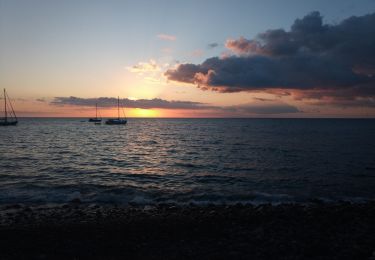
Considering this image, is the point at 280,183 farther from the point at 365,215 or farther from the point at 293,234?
the point at 293,234

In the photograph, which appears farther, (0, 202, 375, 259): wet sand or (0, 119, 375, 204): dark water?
(0, 119, 375, 204): dark water

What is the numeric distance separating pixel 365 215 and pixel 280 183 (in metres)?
11.5

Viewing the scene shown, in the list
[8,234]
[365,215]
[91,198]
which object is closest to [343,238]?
[365,215]

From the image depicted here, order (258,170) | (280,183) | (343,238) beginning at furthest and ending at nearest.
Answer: (258,170) < (280,183) < (343,238)

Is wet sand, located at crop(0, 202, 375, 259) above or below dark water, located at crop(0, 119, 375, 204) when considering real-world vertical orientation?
above

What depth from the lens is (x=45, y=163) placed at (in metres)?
38.8

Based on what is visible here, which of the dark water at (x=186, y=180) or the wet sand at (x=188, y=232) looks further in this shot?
the dark water at (x=186, y=180)

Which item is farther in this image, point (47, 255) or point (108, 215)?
point (108, 215)

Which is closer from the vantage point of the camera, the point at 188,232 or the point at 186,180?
the point at 188,232

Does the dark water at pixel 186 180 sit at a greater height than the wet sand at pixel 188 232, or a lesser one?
lesser

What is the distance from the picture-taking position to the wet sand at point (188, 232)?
38.2 ft

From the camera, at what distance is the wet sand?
458 inches

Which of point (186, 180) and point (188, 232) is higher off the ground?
point (188, 232)

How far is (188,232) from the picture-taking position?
14.1 metres
